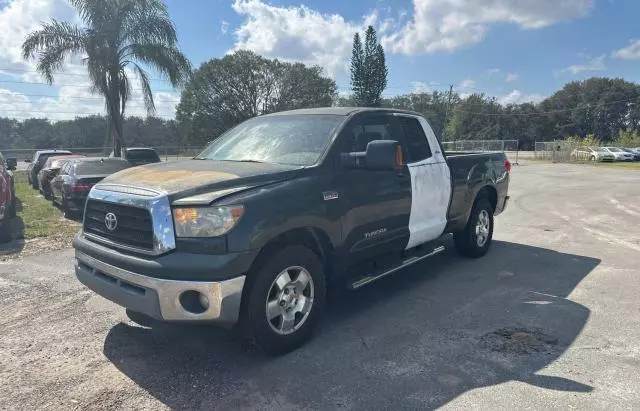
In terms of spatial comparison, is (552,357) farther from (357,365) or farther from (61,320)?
(61,320)

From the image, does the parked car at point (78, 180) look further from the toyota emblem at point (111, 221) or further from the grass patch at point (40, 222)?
the toyota emblem at point (111, 221)

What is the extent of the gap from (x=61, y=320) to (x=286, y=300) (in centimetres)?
233

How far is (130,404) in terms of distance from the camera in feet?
10.1

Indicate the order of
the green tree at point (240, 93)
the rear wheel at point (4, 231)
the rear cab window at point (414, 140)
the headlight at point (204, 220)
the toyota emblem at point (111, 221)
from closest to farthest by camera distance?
the headlight at point (204, 220)
the toyota emblem at point (111, 221)
the rear cab window at point (414, 140)
the rear wheel at point (4, 231)
the green tree at point (240, 93)

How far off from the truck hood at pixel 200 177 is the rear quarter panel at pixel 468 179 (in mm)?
2668

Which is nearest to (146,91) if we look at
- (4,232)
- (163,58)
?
(163,58)

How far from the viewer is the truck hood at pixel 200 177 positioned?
11.3 ft

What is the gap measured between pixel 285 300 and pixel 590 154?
4510 centimetres

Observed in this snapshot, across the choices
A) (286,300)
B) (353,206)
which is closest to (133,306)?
(286,300)

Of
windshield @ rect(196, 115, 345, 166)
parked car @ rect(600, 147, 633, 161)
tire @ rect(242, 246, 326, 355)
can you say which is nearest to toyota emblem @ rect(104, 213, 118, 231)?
tire @ rect(242, 246, 326, 355)

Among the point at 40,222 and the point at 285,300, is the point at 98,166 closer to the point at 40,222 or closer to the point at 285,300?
the point at 40,222

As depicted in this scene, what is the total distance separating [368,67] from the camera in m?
67.9

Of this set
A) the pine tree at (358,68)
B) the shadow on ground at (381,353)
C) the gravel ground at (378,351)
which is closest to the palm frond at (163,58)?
the gravel ground at (378,351)

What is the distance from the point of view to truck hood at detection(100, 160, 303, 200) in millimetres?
3458
